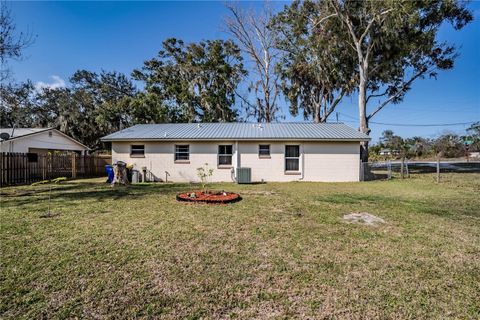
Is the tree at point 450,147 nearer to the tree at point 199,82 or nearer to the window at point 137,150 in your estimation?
the tree at point 199,82

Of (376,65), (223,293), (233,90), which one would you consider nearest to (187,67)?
(233,90)

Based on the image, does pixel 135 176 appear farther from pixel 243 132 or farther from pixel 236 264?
pixel 236 264

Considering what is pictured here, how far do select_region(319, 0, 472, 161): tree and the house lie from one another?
4303 mm

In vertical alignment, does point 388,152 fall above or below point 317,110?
below

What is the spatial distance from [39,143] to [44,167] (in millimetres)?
5594

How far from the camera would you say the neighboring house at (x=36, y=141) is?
1628cm

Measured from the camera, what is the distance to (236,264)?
3582mm

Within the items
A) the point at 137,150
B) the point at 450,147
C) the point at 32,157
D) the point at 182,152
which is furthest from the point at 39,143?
the point at 450,147

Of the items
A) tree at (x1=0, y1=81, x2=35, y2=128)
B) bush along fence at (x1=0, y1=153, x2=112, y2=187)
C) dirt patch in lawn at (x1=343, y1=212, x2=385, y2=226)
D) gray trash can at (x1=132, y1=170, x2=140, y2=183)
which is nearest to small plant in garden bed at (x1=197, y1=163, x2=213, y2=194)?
gray trash can at (x1=132, y1=170, x2=140, y2=183)

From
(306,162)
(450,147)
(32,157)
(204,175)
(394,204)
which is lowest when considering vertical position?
(394,204)

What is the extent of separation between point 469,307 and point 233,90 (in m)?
25.2

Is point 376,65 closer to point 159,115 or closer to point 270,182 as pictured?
point 270,182

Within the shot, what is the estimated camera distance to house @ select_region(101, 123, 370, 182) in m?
14.0

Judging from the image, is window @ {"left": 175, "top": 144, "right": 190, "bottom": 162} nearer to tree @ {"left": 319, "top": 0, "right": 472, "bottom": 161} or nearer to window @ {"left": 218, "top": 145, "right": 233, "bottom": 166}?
window @ {"left": 218, "top": 145, "right": 233, "bottom": 166}
